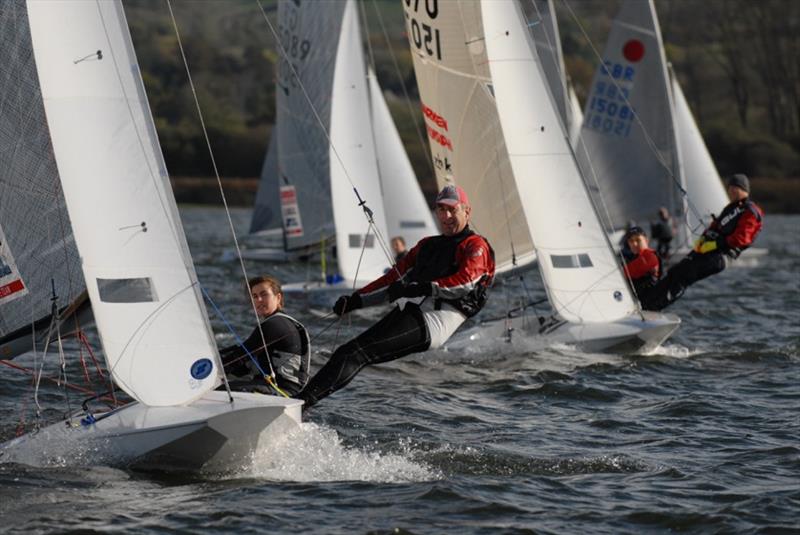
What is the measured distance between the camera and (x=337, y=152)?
15688mm

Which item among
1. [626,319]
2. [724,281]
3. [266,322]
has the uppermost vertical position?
[266,322]

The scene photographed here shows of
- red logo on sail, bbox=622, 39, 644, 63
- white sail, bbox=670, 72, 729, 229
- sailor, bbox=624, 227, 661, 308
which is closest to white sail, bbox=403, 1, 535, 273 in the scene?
sailor, bbox=624, 227, 661, 308

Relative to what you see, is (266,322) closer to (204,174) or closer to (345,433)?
(345,433)

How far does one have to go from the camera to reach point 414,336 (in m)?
7.75

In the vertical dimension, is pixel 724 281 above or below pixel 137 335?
below

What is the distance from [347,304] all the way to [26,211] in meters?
1.77

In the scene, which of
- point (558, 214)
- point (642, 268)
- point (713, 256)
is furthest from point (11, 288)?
point (713, 256)

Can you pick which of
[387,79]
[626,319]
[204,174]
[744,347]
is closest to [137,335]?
[626,319]

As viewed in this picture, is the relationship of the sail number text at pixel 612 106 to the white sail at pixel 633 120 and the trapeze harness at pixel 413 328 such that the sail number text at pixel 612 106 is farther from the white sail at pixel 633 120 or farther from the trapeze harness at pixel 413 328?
the trapeze harness at pixel 413 328

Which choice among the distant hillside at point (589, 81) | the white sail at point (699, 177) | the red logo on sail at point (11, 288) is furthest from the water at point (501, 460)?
the distant hillside at point (589, 81)

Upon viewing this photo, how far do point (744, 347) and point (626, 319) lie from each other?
1540 mm

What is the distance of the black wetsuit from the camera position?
24.8 ft

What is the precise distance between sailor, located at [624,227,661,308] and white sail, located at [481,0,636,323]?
2.43ft

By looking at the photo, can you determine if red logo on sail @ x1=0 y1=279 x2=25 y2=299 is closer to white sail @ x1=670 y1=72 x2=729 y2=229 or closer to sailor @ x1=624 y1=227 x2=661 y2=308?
sailor @ x1=624 y1=227 x2=661 y2=308
